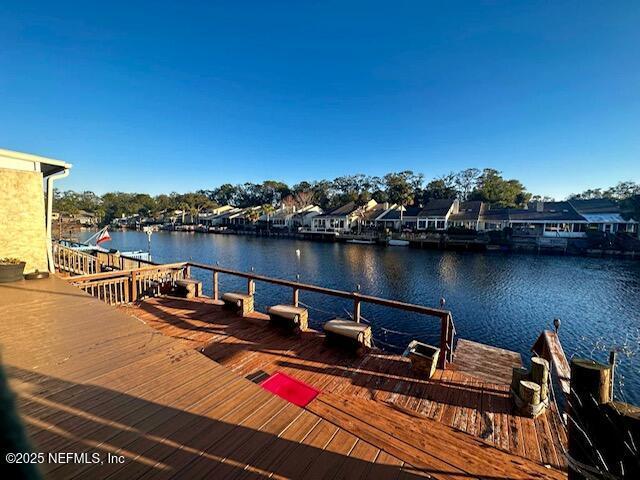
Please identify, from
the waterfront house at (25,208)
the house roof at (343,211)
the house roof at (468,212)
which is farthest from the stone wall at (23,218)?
the house roof at (343,211)

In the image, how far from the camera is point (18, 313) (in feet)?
14.8

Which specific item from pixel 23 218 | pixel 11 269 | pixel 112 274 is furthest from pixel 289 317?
pixel 23 218

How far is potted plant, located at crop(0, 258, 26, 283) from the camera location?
6273 mm

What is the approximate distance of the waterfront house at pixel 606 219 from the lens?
32.5 metres

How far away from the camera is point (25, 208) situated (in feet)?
23.4

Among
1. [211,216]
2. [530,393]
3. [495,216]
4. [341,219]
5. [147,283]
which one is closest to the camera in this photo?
[530,393]

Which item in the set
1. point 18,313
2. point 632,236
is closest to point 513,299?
point 18,313

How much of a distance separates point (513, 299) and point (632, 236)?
93.6 feet

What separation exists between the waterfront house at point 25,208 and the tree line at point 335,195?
2713 cm

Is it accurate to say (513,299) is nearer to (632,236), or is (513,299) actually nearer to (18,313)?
(18,313)

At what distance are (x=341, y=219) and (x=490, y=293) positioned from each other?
34.5 meters

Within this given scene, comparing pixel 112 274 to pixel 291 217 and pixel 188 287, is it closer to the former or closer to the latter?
pixel 188 287

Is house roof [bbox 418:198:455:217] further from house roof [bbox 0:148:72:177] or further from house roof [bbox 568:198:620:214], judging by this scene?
house roof [bbox 0:148:72:177]

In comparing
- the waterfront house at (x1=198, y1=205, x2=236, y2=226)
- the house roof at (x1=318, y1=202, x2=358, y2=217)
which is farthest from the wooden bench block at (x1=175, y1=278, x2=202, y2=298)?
the waterfront house at (x1=198, y1=205, x2=236, y2=226)
